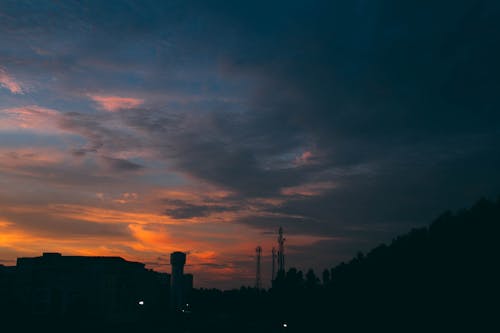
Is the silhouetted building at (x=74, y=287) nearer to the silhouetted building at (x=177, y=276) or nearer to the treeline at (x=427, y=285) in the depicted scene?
the treeline at (x=427, y=285)

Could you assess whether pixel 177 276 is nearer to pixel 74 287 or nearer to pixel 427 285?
pixel 74 287

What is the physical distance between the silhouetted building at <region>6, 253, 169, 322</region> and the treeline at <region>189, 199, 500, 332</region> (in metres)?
17.5

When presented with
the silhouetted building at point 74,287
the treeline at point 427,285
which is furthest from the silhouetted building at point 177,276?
the silhouetted building at point 74,287

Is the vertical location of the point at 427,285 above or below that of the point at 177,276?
below

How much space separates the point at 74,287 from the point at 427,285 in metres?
45.1

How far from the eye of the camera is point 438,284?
5066 centimetres

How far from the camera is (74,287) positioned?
6700 centimetres

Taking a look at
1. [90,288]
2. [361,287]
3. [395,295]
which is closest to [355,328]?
[361,287]

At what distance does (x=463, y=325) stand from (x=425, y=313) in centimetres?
627

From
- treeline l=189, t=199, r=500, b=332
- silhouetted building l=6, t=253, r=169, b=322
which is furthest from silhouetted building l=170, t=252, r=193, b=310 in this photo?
silhouetted building l=6, t=253, r=169, b=322

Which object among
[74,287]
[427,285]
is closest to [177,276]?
[74,287]

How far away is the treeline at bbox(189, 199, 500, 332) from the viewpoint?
45.4m

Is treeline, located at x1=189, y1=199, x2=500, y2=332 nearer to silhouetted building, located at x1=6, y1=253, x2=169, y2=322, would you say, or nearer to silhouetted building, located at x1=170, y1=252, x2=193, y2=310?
silhouetted building, located at x1=6, y1=253, x2=169, y2=322

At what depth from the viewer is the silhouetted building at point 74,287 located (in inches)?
2576
